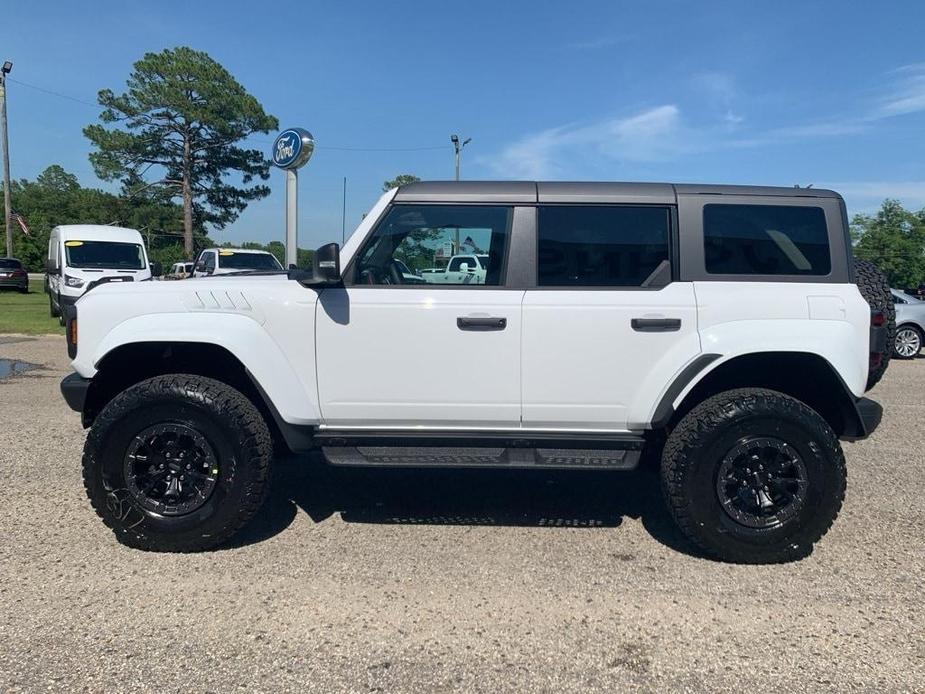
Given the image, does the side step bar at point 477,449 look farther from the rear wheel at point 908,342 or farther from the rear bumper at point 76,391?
the rear wheel at point 908,342

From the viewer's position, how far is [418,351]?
3.62 m

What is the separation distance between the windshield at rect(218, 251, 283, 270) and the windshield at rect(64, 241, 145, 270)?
2.02m

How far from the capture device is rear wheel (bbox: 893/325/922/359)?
41.3 feet

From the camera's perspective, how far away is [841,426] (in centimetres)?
379

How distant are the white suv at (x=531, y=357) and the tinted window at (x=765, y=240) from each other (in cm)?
1

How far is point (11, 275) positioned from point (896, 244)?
147 ft

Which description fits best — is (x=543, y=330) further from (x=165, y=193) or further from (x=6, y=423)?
(x=165, y=193)

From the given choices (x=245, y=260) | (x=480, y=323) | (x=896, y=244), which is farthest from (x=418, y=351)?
(x=896, y=244)

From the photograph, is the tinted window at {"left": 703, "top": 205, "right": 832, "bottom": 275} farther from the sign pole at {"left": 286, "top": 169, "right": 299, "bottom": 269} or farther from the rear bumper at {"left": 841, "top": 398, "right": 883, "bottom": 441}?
the sign pole at {"left": 286, "top": 169, "right": 299, "bottom": 269}

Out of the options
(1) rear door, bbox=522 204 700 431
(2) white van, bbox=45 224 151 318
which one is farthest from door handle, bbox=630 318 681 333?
(2) white van, bbox=45 224 151 318

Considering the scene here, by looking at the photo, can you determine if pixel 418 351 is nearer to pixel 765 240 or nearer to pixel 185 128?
pixel 765 240

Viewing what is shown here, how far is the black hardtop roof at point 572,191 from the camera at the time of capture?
374 cm

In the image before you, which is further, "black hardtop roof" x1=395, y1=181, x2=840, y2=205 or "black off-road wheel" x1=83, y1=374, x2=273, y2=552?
"black hardtop roof" x1=395, y1=181, x2=840, y2=205

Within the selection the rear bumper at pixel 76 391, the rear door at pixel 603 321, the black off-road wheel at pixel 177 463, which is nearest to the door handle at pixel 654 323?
the rear door at pixel 603 321
